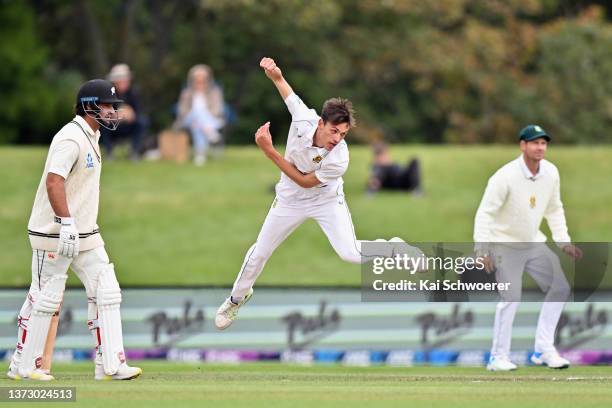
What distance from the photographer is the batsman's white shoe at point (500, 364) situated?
11164 mm

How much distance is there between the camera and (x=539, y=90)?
31.8 meters

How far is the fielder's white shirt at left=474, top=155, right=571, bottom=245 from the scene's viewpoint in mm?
11055

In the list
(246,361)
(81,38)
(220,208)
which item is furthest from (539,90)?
(246,361)

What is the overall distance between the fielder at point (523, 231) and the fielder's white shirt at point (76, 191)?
326 centimetres

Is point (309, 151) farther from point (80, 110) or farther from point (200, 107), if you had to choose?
point (200, 107)

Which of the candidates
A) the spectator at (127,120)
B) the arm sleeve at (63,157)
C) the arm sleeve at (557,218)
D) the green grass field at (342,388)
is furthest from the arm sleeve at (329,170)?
the spectator at (127,120)

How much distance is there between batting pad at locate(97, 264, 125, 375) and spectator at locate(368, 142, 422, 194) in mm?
11038

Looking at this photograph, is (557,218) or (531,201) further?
(557,218)

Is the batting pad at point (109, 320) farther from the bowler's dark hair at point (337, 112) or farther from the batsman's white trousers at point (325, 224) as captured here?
the bowler's dark hair at point (337, 112)

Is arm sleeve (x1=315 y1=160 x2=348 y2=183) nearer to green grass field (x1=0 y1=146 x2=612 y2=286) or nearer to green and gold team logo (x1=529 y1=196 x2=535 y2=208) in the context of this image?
green and gold team logo (x1=529 y1=196 x2=535 y2=208)

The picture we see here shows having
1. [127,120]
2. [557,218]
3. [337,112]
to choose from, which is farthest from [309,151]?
[127,120]

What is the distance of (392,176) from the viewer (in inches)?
817

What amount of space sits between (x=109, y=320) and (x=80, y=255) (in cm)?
50

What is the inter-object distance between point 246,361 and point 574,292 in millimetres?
3404
